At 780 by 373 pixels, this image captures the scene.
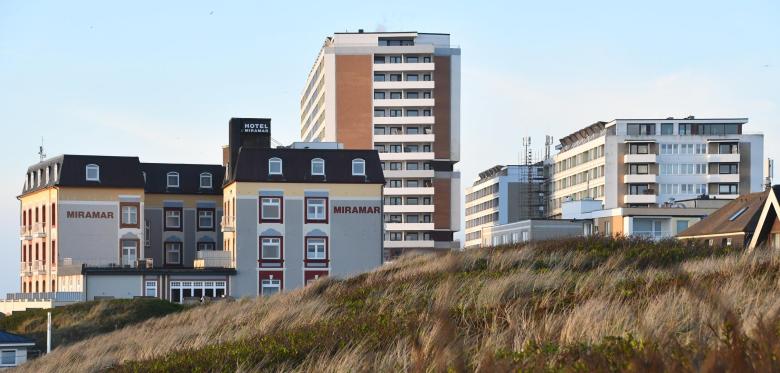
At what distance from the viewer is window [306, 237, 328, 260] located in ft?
257

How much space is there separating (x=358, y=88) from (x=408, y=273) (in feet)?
354

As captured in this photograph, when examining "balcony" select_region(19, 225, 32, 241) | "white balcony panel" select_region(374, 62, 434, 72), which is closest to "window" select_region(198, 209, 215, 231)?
"balcony" select_region(19, 225, 32, 241)

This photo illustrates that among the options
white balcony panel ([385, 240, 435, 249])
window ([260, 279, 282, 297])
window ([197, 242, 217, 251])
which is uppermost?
window ([197, 242, 217, 251])

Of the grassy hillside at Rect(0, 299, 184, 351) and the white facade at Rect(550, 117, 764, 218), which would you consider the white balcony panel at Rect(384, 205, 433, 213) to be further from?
the grassy hillside at Rect(0, 299, 184, 351)

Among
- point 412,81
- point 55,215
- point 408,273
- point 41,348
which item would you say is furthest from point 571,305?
point 412,81

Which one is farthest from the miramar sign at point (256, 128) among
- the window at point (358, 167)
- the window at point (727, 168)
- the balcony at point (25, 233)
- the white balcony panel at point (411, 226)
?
the window at point (727, 168)

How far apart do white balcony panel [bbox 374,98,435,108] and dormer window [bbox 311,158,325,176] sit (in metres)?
55.4

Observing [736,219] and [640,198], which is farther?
[640,198]

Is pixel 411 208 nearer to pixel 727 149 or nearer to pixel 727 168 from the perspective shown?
pixel 727 168

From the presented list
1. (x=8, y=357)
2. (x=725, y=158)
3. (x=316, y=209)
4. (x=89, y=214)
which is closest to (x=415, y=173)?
(x=725, y=158)

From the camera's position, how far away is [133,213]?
8056cm

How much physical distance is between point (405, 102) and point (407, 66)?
4292 millimetres

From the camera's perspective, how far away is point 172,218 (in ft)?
291

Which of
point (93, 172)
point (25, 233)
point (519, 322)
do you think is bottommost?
point (25, 233)
